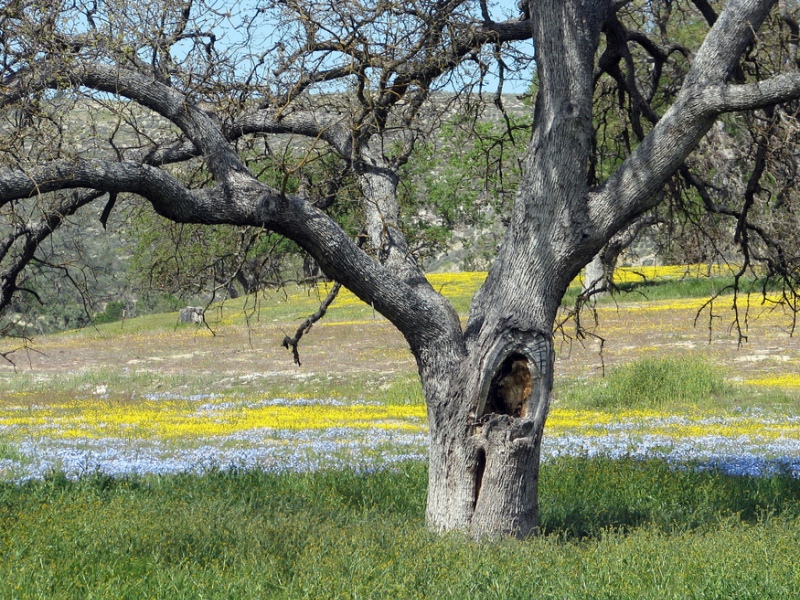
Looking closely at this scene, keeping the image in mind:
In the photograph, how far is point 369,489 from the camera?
377 inches

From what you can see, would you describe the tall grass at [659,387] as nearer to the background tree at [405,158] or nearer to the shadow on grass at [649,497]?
the shadow on grass at [649,497]

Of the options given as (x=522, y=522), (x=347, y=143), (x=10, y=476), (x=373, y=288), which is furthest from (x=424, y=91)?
(x=10, y=476)

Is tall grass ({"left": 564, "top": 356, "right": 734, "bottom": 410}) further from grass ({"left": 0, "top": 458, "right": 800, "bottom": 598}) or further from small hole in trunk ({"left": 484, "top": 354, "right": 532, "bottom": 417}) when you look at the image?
small hole in trunk ({"left": 484, "top": 354, "right": 532, "bottom": 417})

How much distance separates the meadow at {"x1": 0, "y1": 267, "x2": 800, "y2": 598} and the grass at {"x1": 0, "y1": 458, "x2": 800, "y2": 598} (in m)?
0.02

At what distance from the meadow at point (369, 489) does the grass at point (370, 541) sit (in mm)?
24

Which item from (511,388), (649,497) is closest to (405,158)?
(511,388)

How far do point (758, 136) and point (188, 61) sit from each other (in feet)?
18.1

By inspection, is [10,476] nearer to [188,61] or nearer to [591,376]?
[188,61]

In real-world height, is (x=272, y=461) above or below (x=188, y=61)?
below

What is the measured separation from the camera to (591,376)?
74.3 ft

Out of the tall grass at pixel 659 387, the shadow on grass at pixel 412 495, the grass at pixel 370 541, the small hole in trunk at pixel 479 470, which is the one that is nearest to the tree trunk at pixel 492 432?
the small hole in trunk at pixel 479 470

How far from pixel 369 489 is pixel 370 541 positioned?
7.89 ft

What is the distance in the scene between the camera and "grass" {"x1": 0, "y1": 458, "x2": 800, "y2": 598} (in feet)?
19.0

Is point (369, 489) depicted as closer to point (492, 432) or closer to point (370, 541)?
point (370, 541)
